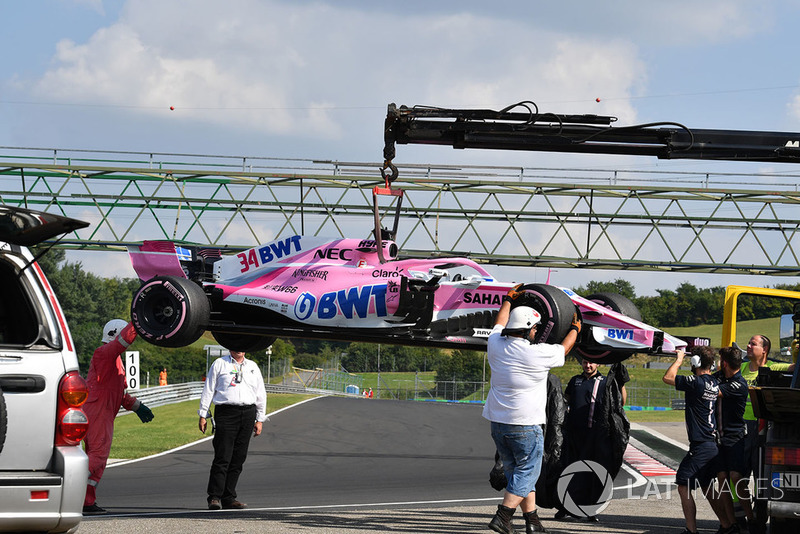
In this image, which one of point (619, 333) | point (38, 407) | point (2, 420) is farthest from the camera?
point (619, 333)

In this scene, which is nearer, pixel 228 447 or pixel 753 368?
pixel 753 368

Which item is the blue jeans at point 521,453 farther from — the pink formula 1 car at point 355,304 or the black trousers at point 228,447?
the black trousers at point 228,447

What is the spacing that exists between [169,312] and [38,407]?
5.22m

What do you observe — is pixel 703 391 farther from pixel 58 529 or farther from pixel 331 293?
pixel 58 529

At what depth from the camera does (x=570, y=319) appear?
9500mm

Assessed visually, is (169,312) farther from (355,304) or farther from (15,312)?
(15,312)

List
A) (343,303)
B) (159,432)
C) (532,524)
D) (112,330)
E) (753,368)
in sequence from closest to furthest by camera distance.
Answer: (532,524) < (753,368) < (112,330) < (343,303) < (159,432)

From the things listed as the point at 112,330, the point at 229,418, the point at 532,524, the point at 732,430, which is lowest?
the point at 532,524

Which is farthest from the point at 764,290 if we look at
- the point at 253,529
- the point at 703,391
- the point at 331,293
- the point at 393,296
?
the point at 253,529

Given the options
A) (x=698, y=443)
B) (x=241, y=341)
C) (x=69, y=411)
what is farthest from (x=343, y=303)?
(x=69, y=411)

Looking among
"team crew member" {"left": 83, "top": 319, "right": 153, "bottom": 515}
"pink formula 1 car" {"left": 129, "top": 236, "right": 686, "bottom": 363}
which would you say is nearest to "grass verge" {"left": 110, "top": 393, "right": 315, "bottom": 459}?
"pink formula 1 car" {"left": 129, "top": 236, "right": 686, "bottom": 363}

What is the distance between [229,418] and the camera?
34.8 ft

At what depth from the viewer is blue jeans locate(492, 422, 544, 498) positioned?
8016 millimetres

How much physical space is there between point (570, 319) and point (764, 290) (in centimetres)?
182
